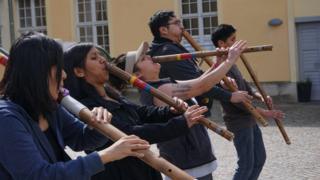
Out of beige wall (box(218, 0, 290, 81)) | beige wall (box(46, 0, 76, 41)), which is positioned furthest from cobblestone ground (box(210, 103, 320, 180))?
beige wall (box(46, 0, 76, 41))

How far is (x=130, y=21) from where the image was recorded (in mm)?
17297

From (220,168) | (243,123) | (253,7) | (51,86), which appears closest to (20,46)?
(51,86)

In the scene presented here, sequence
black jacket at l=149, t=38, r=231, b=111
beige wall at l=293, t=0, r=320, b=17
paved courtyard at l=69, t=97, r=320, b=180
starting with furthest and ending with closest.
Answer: beige wall at l=293, t=0, r=320, b=17 < paved courtyard at l=69, t=97, r=320, b=180 < black jacket at l=149, t=38, r=231, b=111

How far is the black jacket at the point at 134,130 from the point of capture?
304cm

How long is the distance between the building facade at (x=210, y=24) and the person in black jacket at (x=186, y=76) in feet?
36.9

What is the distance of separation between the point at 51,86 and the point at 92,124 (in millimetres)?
298

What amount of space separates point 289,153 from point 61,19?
1115 cm

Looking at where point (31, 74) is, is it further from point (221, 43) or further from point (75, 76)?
point (221, 43)

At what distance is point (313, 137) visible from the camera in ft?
32.7

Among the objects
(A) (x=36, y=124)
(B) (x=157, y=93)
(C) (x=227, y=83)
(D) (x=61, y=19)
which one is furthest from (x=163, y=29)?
(D) (x=61, y=19)

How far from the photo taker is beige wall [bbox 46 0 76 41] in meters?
18.3

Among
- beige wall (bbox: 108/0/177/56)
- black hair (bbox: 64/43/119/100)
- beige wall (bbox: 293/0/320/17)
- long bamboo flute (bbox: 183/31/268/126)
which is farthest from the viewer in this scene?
beige wall (bbox: 108/0/177/56)

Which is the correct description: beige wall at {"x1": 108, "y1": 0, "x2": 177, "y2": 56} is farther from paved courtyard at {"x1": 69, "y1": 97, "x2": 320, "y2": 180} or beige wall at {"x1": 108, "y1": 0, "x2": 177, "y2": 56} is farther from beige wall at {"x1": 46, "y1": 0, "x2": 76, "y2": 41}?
paved courtyard at {"x1": 69, "y1": 97, "x2": 320, "y2": 180}

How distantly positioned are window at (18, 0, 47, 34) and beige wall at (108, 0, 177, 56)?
9.11ft
